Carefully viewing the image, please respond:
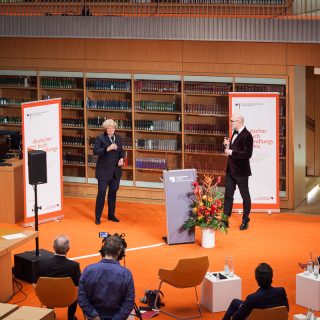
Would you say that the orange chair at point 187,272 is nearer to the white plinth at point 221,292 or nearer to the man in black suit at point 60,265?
the white plinth at point 221,292

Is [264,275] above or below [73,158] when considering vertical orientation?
below

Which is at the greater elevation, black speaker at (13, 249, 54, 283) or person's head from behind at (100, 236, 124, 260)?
person's head from behind at (100, 236, 124, 260)

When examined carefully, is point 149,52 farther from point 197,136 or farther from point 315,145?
point 315,145

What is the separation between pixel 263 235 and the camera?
39.7ft

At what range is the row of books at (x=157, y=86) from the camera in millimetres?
14227

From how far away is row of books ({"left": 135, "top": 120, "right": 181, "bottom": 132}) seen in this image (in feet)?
47.0

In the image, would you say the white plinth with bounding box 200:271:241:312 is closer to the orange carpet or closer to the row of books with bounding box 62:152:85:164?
the orange carpet

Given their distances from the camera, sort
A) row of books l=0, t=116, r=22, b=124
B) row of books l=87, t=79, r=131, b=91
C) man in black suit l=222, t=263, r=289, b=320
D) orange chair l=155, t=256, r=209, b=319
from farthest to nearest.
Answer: row of books l=0, t=116, r=22, b=124 < row of books l=87, t=79, r=131, b=91 < orange chair l=155, t=256, r=209, b=319 < man in black suit l=222, t=263, r=289, b=320

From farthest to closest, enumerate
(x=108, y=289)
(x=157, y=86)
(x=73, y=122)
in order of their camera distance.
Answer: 1. (x=73, y=122)
2. (x=157, y=86)
3. (x=108, y=289)

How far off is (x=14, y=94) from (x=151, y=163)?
323cm

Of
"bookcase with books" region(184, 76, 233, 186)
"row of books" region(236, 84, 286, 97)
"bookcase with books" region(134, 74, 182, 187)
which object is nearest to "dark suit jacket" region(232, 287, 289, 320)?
"row of books" region(236, 84, 286, 97)

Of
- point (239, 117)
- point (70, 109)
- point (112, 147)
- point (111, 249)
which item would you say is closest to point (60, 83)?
point (70, 109)

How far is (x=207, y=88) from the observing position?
46.0 ft

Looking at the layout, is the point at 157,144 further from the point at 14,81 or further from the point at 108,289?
the point at 108,289
